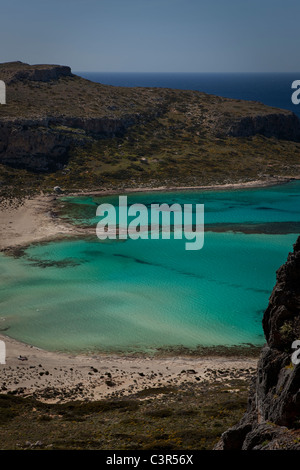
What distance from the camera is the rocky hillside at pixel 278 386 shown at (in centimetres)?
1498

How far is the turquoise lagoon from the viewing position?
1565 inches

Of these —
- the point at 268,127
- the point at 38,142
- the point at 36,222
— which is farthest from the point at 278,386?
the point at 268,127

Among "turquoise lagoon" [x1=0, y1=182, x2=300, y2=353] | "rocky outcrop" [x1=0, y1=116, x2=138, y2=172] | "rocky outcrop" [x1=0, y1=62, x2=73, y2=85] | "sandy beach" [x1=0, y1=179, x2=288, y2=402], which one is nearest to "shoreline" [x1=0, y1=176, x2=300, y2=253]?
"turquoise lagoon" [x1=0, y1=182, x2=300, y2=353]

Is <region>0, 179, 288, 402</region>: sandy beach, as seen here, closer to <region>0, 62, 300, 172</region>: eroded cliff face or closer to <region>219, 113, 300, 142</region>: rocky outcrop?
<region>0, 62, 300, 172</region>: eroded cliff face

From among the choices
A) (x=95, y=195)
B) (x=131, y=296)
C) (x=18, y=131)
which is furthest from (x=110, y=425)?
(x=18, y=131)

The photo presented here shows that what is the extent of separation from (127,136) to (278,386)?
9642 centimetres

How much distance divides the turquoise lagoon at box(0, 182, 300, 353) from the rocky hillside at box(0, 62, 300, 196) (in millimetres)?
24920

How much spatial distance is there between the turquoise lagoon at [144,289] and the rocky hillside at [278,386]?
20.4 metres

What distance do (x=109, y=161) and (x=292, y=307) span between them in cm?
8478

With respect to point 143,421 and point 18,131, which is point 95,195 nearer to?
point 18,131

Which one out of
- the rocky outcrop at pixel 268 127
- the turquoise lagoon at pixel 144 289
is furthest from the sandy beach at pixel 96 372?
the rocky outcrop at pixel 268 127

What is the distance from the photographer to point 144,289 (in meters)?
48.3

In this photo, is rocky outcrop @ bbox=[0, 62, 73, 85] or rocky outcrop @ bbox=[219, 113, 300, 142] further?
rocky outcrop @ bbox=[219, 113, 300, 142]

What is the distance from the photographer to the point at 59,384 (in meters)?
31.9
